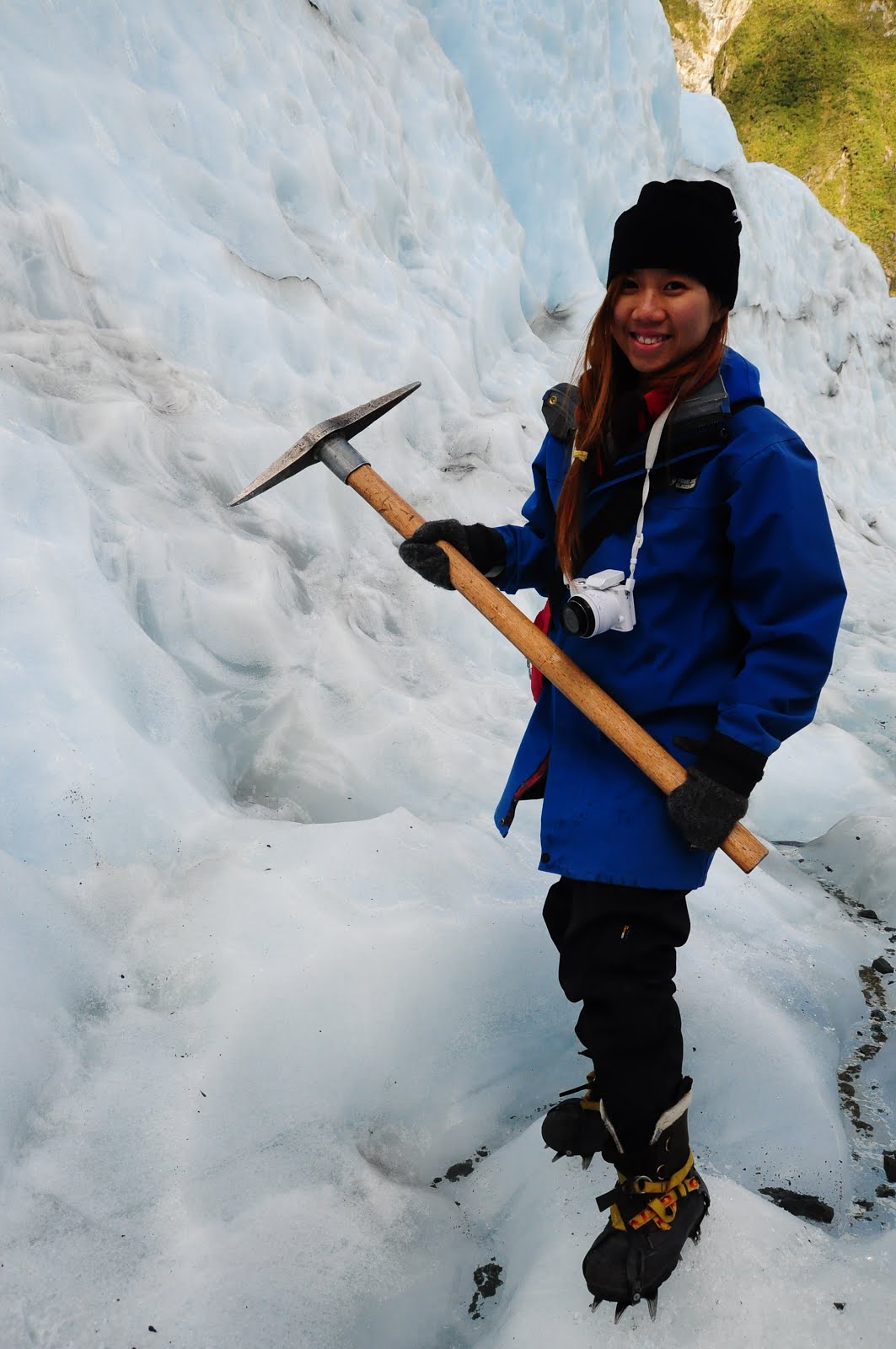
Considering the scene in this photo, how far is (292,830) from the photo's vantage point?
215cm

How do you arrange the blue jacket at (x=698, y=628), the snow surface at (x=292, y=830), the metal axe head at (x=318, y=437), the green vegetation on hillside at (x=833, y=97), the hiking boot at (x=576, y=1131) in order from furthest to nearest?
1. the green vegetation on hillside at (x=833, y=97)
2. the metal axe head at (x=318, y=437)
3. the hiking boot at (x=576, y=1131)
4. the snow surface at (x=292, y=830)
5. the blue jacket at (x=698, y=628)

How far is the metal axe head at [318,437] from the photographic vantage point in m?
1.91

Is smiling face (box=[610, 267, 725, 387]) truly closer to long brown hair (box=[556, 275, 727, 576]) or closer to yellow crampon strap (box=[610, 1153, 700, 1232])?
long brown hair (box=[556, 275, 727, 576])

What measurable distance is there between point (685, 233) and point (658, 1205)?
4.84 ft

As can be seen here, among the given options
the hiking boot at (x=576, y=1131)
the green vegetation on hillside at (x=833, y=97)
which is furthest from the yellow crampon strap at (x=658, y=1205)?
the green vegetation on hillside at (x=833, y=97)

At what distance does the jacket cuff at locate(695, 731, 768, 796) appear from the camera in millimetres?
1364

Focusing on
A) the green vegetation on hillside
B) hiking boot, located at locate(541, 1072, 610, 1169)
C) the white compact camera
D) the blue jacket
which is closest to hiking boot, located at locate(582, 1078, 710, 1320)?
hiking boot, located at locate(541, 1072, 610, 1169)

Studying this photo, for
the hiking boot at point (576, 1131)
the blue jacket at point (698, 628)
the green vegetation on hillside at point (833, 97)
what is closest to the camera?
the blue jacket at point (698, 628)

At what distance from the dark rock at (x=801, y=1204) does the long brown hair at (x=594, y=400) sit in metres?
1.19

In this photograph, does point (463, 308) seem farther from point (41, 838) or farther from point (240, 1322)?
point (240, 1322)

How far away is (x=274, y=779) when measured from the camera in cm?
253

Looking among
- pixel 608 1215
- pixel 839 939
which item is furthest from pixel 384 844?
pixel 839 939

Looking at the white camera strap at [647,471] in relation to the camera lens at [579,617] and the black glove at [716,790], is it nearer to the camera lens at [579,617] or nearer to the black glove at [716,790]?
the camera lens at [579,617]

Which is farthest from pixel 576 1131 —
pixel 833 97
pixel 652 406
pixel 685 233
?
pixel 833 97
